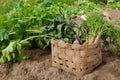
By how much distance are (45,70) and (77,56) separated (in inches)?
16.8

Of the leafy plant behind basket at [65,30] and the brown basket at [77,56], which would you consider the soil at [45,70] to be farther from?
the leafy plant behind basket at [65,30]

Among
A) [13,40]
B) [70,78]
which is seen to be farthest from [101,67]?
[13,40]

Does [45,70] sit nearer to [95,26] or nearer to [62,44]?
[62,44]

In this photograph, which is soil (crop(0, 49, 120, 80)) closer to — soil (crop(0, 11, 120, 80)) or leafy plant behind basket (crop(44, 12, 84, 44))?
soil (crop(0, 11, 120, 80))

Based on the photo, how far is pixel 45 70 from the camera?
295 cm

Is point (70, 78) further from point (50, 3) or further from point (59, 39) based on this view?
point (50, 3)

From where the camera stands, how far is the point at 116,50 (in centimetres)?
314

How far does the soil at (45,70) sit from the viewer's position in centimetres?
274

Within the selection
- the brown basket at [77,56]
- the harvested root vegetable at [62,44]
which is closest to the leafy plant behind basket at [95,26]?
the brown basket at [77,56]

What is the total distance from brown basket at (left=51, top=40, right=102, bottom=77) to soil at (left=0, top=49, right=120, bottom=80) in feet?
0.20

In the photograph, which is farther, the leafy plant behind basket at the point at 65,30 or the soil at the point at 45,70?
the leafy plant behind basket at the point at 65,30

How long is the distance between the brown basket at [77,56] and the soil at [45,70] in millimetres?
61

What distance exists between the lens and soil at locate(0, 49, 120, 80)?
2745mm

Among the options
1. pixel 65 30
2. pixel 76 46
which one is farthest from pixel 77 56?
pixel 65 30
